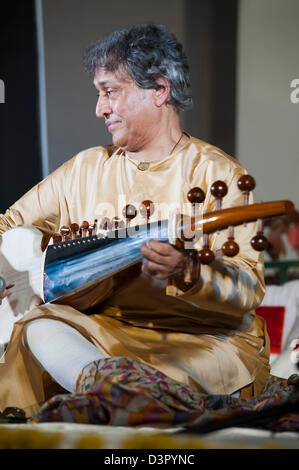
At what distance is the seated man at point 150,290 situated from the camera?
103cm

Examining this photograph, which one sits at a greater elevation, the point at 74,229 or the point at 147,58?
the point at 147,58

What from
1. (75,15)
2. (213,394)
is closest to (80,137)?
(75,15)

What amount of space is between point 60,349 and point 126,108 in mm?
432

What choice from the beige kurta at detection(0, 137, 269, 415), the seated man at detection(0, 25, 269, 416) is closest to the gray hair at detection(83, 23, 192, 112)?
the seated man at detection(0, 25, 269, 416)

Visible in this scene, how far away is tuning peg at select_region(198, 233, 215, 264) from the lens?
35.5 inches

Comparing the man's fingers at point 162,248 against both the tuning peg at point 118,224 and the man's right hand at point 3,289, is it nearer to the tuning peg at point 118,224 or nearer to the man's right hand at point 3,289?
the tuning peg at point 118,224

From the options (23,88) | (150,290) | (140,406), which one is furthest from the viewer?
(23,88)

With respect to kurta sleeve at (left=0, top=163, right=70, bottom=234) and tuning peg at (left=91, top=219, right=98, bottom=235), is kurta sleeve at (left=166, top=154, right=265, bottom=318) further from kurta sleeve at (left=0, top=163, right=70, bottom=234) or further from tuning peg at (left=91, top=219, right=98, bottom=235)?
kurta sleeve at (left=0, top=163, right=70, bottom=234)

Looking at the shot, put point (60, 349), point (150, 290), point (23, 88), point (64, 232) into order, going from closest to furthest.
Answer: point (60, 349) < point (150, 290) < point (64, 232) < point (23, 88)

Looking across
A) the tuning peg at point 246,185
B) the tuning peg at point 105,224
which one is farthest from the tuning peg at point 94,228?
the tuning peg at point 246,185

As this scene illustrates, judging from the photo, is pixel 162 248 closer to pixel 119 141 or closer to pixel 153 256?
pixel 153 256

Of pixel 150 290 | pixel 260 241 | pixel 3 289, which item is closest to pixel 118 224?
pixel 150 290

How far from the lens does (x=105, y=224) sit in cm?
117
